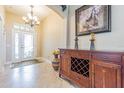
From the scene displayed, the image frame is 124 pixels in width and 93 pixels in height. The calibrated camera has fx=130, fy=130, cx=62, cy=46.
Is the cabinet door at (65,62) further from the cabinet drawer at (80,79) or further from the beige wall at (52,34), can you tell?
the beige wall at (52,34)

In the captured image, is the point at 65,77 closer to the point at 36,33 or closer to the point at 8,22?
the point at 8,22

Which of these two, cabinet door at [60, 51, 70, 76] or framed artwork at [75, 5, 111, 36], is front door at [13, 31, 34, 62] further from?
framed artwork at [75, 5, 111, 36]

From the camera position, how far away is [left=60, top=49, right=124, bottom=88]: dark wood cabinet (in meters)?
1.88

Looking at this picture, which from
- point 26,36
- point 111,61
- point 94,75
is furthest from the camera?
point 26,36

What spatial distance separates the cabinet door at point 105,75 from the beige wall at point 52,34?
2.93 metres

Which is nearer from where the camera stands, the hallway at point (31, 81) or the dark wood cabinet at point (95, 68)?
the dark wood cabinet at point (95, 68)

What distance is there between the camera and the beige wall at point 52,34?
5.64 meters

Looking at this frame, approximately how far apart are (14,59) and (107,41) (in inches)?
229

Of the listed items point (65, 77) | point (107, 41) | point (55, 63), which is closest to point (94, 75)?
point (107, 41)

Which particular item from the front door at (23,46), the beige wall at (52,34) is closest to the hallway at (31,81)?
the beige wall at (52,34)

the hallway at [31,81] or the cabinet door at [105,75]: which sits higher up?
the cabinet door at [105,75]

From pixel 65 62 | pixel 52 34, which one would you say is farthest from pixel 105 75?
pixel 52 34

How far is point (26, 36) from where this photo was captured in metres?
8.38

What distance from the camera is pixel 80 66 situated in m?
2.96
